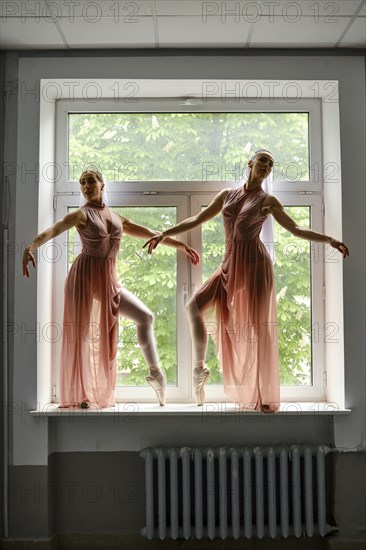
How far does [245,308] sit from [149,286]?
21.1 inches

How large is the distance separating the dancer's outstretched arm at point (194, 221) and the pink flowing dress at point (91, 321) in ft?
0.68

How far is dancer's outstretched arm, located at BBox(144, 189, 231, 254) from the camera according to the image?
113 inches

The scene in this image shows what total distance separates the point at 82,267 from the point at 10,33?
3.62 feet

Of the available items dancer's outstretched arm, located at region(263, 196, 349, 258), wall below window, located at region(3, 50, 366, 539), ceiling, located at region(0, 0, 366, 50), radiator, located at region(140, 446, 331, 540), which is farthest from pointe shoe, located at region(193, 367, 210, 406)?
ceiling, located at region(0, 0, 366, 50)

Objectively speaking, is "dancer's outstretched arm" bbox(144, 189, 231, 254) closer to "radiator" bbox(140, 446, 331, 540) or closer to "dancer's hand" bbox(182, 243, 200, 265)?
"dancer's hand" bbox(182, 243, 200, 265)

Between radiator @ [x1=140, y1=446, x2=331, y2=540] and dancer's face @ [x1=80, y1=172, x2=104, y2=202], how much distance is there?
1218mm

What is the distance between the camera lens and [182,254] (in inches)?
123

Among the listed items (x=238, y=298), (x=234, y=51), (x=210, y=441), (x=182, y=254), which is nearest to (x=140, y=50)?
(x=234, y=51)

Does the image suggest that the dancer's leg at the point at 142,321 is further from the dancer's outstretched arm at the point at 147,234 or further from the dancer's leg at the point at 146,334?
the dancer's outstretched arm at the point at 147,234

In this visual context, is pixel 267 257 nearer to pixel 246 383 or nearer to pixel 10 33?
pixel 246 383

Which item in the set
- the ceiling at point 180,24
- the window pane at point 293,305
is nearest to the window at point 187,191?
the window pane at point 293,305

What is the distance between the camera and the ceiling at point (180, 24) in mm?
2553

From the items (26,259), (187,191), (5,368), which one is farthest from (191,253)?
(5,368)

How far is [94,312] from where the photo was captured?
2918 millimetres
